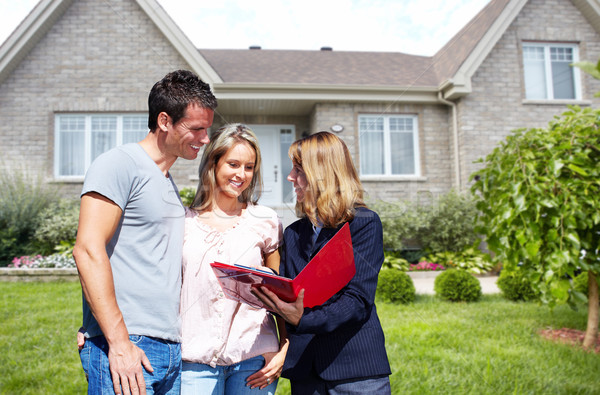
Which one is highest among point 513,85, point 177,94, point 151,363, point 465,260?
point 513,85

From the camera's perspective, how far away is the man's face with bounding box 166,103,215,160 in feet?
5.72

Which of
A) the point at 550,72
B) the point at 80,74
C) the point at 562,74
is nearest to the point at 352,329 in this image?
the point at 80,74

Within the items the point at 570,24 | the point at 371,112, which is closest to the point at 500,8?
the point at 570,24

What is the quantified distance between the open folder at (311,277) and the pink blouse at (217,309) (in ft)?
0.76

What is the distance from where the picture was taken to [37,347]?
4.26 meters

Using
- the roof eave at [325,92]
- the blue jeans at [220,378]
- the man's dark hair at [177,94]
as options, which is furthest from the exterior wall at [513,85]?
the man's dark hair at [177,94]

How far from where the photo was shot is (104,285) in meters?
1.44

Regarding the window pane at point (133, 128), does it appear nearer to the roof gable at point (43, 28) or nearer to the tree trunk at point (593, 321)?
the roof gable at point (43, 28)

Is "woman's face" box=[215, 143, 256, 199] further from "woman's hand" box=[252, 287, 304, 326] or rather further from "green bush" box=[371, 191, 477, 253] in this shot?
"green bush" box=[371, 191, 477, 253]

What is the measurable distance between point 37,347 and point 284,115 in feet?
30.3

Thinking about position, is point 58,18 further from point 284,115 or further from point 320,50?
point 320,50

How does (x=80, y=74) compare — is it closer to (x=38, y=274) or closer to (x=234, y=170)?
(x=38, y=274)

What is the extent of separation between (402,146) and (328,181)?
33.7 ft

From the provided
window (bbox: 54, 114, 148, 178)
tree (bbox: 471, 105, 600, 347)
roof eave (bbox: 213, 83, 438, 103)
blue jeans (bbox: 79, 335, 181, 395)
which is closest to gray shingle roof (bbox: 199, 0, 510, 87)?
roof eave (bbox: 213, 83, 438, 103)
